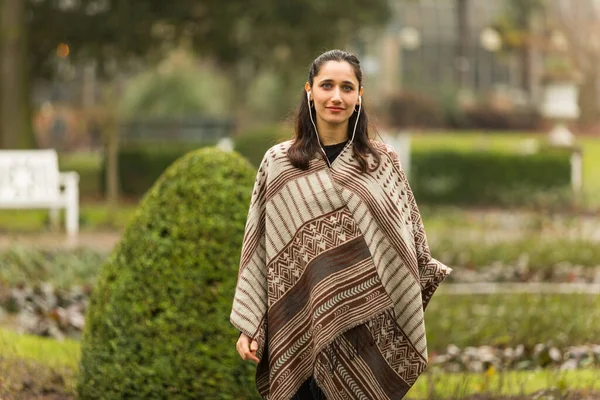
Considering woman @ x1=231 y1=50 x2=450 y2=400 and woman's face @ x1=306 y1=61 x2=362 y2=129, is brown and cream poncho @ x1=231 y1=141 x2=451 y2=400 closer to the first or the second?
woman @ x1=231 y1=50 x2=450 y2=400

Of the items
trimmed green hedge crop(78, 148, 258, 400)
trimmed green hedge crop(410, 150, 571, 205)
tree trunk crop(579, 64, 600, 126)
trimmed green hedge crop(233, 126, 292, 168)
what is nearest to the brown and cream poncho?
trimmed green hedge crop(78, 148, 258, 400)

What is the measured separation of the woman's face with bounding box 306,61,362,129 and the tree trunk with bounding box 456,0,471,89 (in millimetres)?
34030

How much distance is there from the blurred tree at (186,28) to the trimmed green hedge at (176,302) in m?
15.9

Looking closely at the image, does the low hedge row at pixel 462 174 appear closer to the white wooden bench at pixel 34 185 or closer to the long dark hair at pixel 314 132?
the white wooden bench at pixel 34 185

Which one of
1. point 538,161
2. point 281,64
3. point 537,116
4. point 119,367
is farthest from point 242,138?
point 537,116

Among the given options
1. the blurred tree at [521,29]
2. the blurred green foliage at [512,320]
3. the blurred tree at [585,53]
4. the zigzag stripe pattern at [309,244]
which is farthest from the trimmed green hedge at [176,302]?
the blurred tree at [585,53]

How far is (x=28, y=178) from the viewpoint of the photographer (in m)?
15.3

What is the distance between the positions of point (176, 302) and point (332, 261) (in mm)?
1202

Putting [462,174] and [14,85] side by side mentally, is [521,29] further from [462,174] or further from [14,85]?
[14,85]

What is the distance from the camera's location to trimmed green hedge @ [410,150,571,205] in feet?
72.5

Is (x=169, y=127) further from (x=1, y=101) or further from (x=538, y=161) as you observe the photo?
(x=538, y=161)

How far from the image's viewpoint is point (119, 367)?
4.68m

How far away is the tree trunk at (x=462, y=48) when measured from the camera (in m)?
38.7

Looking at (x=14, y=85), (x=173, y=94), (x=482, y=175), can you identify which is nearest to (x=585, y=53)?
(x=173, y=94)
